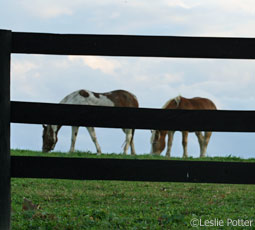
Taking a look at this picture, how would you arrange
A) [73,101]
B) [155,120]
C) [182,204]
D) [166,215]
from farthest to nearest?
[73,101], [182,204], [166,215], [155,120]

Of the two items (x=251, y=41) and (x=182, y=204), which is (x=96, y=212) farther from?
(x=251, y=41)

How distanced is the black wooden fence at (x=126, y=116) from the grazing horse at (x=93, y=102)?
12.8m

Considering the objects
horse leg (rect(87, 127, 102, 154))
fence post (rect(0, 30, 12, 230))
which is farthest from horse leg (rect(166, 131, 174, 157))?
fence post (rect(0, 30, 12, 230))

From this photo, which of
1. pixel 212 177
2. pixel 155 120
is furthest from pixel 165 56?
pixel 212 177

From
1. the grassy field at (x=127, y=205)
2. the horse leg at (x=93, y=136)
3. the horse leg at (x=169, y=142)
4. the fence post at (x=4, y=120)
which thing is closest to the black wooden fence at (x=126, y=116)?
the fence post at (x=4, y=120)

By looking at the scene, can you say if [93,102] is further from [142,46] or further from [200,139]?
[142,46]

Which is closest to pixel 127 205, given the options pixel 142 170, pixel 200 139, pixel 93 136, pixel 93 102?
pixel 142 170

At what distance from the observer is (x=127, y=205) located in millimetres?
7695

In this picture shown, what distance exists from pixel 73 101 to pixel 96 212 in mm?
12670

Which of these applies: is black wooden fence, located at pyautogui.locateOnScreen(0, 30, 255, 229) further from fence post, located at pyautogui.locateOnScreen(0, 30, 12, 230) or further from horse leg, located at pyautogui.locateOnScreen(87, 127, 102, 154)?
horse leg, located at pyautogui.locateOnScreen(87, 127, 102, 154)

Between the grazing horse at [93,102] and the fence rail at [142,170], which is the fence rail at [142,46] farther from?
the grazing horse at [93,102]

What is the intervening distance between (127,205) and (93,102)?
37.2 ft

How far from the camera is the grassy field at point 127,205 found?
6.11 m

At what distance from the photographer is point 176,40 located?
5332mm
